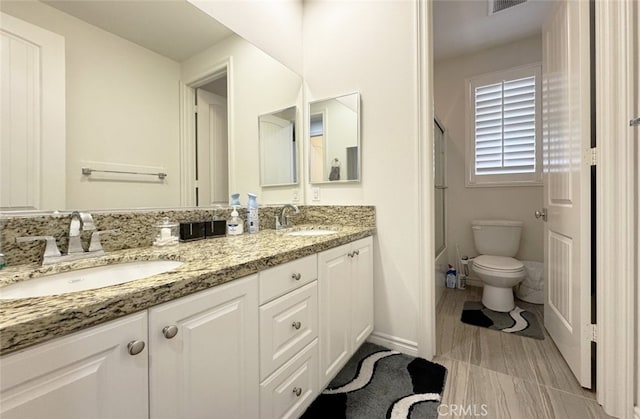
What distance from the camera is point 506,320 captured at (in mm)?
2043

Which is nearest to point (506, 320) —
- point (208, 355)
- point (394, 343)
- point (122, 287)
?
point (394, 343)

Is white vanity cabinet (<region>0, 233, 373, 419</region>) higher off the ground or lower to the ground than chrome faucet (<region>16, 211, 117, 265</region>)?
lower

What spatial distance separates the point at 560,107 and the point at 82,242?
7.73 feet

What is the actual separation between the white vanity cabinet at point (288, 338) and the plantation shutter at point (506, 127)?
255 cm

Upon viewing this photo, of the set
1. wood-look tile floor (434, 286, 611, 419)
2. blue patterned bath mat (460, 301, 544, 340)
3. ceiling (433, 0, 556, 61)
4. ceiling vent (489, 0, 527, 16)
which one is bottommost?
wood-look tile floor (434, 286, 611, 419)

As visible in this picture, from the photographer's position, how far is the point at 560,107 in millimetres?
1525

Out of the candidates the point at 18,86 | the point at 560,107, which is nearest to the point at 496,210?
the point at 560,107

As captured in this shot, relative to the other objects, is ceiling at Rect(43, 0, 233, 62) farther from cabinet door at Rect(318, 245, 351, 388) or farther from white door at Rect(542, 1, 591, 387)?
white door at Rect(542, 1, 591, 387)

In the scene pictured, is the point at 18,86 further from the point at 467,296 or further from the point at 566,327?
the point at 467,296

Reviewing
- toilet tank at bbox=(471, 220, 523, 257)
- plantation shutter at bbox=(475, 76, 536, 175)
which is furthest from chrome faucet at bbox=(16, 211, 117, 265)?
plantation shutter at bbox=(475, 76, 536, 175)

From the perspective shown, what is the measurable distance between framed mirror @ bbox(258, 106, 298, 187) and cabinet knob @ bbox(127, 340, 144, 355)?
129cm

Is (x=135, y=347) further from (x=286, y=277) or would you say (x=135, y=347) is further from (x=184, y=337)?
(x=286, y=277)

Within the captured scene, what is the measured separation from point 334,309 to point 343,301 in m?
0.09

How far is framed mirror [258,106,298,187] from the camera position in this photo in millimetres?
1779
